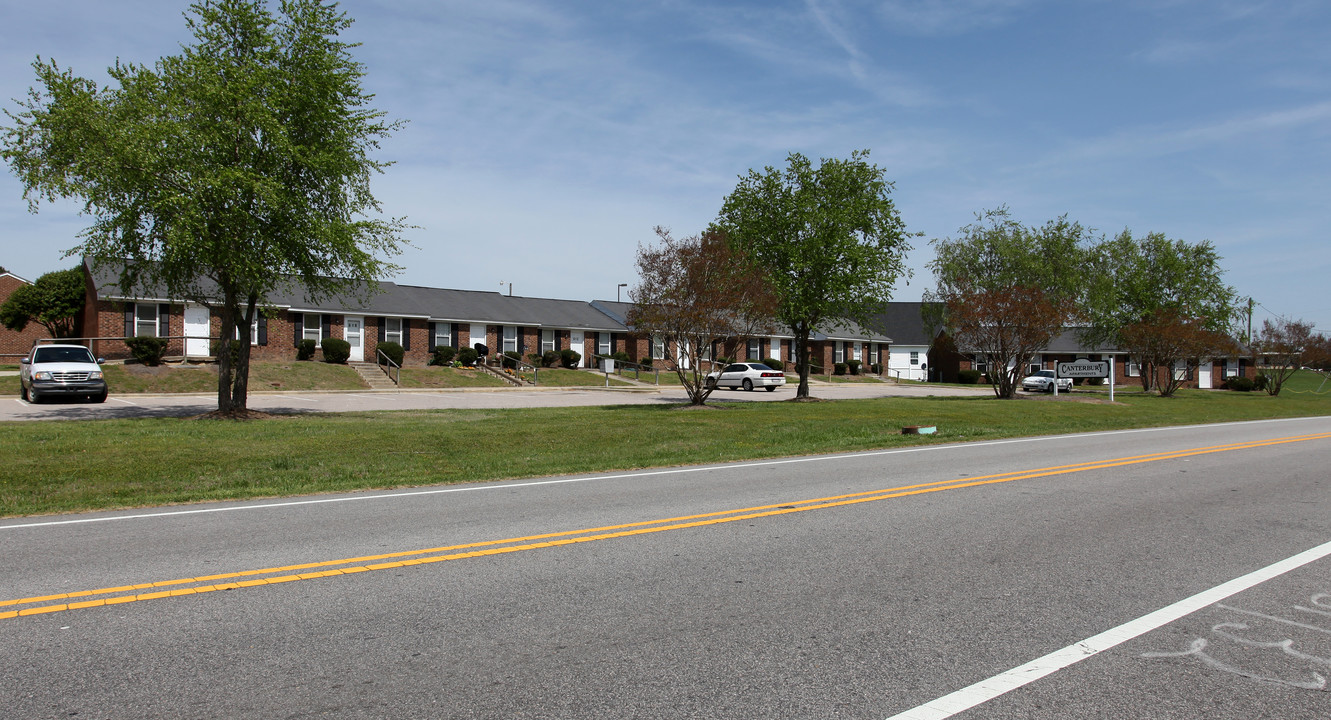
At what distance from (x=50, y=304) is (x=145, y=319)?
39.8 ft

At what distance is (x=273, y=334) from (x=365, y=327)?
4.56 metres

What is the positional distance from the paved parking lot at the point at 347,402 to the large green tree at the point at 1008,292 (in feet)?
32.7

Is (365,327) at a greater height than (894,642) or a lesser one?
greater

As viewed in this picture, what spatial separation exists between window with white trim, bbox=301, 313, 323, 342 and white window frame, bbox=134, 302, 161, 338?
20.4 ft

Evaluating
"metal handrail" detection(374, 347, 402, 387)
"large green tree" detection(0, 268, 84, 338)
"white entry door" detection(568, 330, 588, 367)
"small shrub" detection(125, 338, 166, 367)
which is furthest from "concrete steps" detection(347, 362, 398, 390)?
"large green tree" detection(0, 268, 84, 338)

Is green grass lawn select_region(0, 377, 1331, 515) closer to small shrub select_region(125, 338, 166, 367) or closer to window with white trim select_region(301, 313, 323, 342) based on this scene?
small shrub select_region(125, 338, 166, 367)

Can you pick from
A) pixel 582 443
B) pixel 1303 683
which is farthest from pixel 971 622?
pixel 582 443

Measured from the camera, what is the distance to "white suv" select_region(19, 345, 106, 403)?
2437 cm

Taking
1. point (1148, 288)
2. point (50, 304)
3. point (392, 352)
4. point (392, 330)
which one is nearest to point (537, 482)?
point (392, 352)

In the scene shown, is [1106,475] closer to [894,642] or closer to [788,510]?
[788,510]

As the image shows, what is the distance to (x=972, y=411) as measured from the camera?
28.9 meters

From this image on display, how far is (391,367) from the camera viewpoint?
41.4 meters

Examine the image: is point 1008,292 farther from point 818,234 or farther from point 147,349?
point 147,349

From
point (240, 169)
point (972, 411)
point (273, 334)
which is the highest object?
point (240, 169)
